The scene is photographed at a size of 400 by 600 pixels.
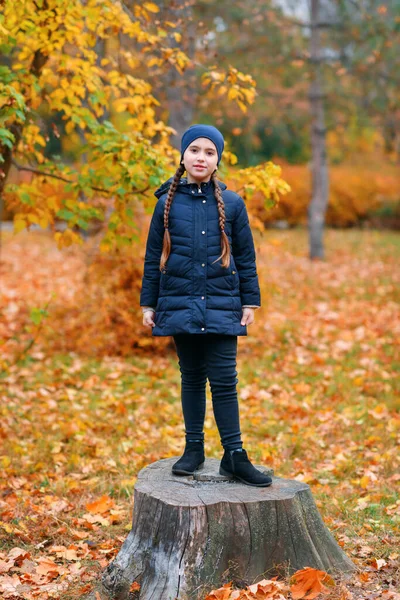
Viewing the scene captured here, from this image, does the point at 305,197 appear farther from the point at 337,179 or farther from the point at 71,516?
the point at 71,516

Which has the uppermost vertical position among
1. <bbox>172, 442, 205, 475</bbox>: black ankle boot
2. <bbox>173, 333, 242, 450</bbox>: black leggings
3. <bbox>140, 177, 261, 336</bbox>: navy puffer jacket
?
<bbox>140, 177, 261, 336</bbox>: navy puffer jacket

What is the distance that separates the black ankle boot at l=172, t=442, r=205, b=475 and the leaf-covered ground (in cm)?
63

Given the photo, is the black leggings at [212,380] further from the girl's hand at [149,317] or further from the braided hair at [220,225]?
the braided hair at [220,225]

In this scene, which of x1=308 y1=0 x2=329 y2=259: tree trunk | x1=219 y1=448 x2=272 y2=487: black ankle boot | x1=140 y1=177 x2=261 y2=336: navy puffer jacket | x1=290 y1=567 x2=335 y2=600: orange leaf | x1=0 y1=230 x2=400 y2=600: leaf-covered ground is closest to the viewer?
x1=290 y1=567 x2=335 y2=600: orange leaf

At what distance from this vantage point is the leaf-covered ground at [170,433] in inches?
156

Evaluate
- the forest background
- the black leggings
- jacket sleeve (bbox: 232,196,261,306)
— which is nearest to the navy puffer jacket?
jacket sleeve (bbox: 232,196,261,306)

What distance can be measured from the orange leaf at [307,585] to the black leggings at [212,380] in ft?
2.25

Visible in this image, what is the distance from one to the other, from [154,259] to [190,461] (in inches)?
41.9

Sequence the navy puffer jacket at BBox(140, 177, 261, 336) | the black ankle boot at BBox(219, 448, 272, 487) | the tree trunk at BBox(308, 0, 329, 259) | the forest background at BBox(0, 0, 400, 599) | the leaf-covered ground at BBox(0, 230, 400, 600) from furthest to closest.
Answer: the tree trunk at BBox(308, 0, 329, 259), the forest background at BBox(0, 0, 400, 599), the leaf-covered ground at BBox(0, 230, 400, 600), the black ankle boot at BBox(219, 448, 272, 487), the navy puffer jacket at BBox(140, 177, 261, 336)

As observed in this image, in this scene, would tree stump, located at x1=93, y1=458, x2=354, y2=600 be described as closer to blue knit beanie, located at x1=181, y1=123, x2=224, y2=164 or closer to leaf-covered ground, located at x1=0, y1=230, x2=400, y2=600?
leaf-covered ground, located at x1=0, y1=230, x2=400, y2=600

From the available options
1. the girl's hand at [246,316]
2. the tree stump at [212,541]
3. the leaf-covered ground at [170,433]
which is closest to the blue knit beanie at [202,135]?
the girl's hand at [246,316]

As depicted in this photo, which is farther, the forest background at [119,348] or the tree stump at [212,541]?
the forest background at [119,348]

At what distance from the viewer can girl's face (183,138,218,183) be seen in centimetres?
361

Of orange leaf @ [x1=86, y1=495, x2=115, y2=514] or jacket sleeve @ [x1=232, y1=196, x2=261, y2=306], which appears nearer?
→ jacket sleeve @ [x1=232, y1=196, x2=261, y2=306]
